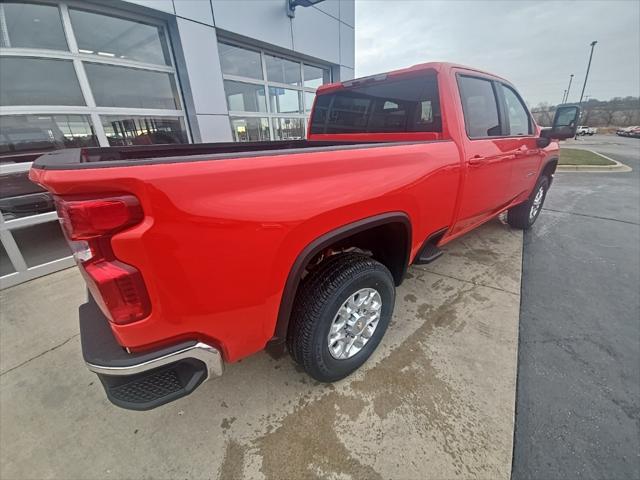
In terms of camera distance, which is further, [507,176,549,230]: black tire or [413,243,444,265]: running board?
[507,176,549,230]: black tire

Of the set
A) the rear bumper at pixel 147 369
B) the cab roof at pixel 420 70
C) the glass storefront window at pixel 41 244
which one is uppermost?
the cab roof at pixel 420 70

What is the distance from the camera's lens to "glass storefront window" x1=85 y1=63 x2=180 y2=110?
4219mm

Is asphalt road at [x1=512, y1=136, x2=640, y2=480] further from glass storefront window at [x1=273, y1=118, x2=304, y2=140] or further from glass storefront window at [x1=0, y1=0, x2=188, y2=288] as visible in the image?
glass storefront window at [x1=273, y1=118, x2=304, y2=140]

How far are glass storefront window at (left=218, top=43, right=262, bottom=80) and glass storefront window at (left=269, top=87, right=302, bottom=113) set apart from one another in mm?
554

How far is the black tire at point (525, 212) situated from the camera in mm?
4238

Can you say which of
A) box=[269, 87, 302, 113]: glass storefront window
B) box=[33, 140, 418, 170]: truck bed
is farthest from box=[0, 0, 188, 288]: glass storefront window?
box=[269, 87, 302, 113]: glass storefront window

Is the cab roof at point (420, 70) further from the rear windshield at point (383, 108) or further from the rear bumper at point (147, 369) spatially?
the rear bumper at point (147, 369)

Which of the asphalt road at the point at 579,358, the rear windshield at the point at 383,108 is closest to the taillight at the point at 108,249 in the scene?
the asphalt road at the point at 579,358

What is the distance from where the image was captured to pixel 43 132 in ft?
13.3

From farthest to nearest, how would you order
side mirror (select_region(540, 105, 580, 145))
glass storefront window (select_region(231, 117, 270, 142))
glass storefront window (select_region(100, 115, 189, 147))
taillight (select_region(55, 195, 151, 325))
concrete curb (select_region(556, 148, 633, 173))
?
concrete curb (select_region(556, 148, 633, 173))
glass storefront window (select_region(231, 117, 270, 142))
glass storefront window (select_region(100, 115, 189, 147))
side mirror (select_region(540, 105, 580, 145))
taillight (select_region(55, 195, 151, 325))

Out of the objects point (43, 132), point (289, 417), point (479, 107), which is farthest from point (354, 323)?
point (43, 132)

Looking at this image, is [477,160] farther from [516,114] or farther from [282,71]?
[282,71]

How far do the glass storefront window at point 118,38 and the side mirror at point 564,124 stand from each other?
19.1ft

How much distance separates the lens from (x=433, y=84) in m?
2.35
